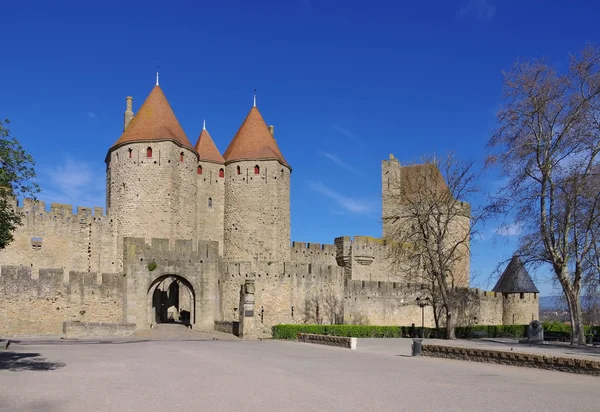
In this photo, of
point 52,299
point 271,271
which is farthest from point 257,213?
point 52,299

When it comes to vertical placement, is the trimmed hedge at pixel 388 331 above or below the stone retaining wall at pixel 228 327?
below

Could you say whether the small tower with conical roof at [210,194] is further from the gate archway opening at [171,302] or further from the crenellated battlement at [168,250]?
the crenellated battlement at [168,250]

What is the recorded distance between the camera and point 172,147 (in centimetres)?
3647

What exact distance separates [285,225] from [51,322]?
1637cm

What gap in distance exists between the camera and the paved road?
10477mm

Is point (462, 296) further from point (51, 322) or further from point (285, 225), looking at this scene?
point (51, 322)

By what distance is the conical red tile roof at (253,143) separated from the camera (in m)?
40.2

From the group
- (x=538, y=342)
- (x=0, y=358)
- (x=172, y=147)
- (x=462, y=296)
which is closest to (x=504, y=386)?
(x=0, y=358)

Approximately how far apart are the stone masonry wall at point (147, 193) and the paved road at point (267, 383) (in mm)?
16423

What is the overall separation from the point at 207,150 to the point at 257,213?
217 inches

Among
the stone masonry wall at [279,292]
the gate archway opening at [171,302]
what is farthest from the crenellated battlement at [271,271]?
the gate archway opening at [171,302]

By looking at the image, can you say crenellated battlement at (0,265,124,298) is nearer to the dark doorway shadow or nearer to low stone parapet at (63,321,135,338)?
low stone parapet at (63,321,135,338)

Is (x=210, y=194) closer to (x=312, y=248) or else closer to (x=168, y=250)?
(x=312, y=248)

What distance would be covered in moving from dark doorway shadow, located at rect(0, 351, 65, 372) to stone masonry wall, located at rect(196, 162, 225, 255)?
71.8 ft
